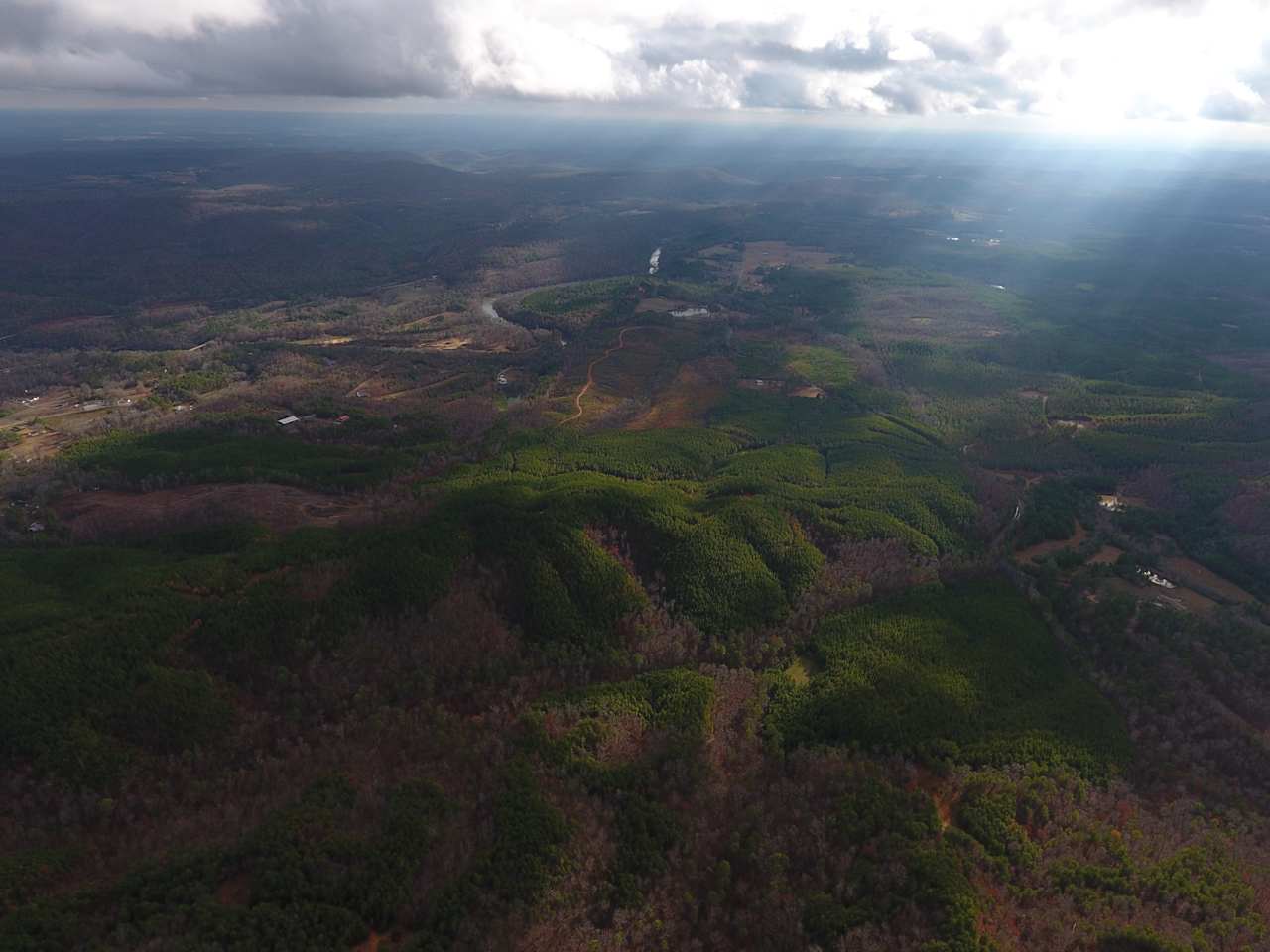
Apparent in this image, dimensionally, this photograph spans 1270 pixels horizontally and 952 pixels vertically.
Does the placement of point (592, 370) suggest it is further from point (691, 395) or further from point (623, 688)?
point (623, 688)

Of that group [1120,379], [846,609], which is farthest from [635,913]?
[1120,379]

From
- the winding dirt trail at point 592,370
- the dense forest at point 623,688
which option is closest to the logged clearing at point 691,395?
the dense forest at point 623,688

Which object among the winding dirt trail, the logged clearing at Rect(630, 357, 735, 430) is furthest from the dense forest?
the winding dirt trail

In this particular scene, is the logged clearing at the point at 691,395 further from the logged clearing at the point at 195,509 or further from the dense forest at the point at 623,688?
the logged clearing at the point at 195,509

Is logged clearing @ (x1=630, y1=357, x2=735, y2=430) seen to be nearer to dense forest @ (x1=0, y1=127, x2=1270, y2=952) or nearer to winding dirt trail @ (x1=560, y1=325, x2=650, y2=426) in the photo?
dense forest @ (x1=0, y1=127, x2=1270, y2=952)

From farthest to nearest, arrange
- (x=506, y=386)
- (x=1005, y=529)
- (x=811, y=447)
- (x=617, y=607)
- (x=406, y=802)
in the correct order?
(x=506, y=386)
(x=811, y=447)
(x=1005, y=529)
(x=617, y=607)
(x=406, y=802)

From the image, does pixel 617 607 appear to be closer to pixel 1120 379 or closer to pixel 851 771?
pixel 851 771
